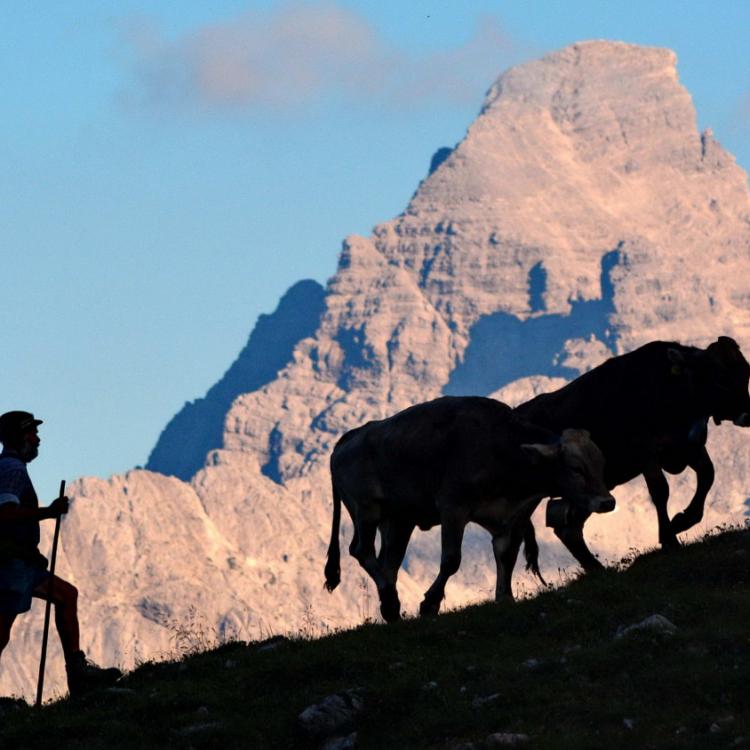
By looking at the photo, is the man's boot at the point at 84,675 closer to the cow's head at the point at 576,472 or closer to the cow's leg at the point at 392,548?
the cow's leg at the point at 392,548

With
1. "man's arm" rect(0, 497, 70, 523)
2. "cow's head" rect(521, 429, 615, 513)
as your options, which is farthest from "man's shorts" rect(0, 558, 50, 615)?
"cow's head" rect(521, 429, 615, 513)

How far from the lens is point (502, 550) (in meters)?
25.4

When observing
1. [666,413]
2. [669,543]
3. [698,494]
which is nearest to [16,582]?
[669,543]

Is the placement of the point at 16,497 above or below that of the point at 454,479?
below

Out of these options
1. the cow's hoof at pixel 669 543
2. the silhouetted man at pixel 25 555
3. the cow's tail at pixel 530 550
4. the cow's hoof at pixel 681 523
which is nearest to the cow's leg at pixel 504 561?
the cow's tail at pixel 530 550

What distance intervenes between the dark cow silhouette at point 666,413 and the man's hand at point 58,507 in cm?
788

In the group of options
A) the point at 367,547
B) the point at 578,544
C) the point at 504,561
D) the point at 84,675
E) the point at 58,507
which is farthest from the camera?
the point at 367,547

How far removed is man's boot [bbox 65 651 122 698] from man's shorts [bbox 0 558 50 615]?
980 mm

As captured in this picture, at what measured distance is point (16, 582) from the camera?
20.4 meters

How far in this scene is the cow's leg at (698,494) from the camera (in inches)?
1012

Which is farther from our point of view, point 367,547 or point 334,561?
point 334,561

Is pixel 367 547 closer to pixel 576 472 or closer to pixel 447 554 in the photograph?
pixel 447 554

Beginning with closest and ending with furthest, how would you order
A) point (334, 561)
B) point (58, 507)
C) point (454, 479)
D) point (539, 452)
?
point (58, 507)
point (539, 452)
point (454, 479)
point (334, 561)

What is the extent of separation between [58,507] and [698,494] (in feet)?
32.4
